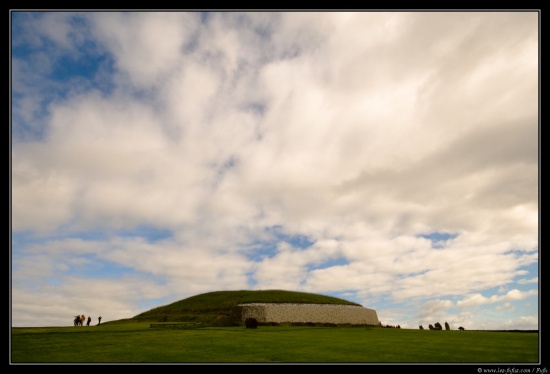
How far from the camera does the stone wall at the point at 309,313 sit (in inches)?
2522

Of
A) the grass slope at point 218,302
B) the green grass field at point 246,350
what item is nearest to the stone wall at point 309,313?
the grass slope at point 218,302

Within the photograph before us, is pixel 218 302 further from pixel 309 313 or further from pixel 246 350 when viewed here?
pixel 246 350

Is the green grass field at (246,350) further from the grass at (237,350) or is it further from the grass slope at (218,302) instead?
the grass slope at (218,302)

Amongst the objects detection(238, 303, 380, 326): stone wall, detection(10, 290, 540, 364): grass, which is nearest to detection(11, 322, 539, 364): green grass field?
detection(10, 290, 540, 364): grass

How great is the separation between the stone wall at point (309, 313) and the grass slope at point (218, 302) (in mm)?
5043

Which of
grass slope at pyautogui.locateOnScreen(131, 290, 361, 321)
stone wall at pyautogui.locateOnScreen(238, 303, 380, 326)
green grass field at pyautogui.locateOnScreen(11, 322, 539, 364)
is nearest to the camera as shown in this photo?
green grass field at pyautogui.locateOnScreen(11, 322, 539, 364)

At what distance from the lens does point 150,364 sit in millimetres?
23250

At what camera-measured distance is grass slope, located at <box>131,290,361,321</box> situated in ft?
233

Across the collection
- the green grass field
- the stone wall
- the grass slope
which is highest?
the grass slope

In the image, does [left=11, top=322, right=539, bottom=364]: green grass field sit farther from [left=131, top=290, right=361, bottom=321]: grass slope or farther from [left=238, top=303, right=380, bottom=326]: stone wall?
[left=131, top=290, right=361, bottom=321]: grass slope

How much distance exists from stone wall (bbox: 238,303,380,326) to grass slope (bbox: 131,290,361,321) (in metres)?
5.04

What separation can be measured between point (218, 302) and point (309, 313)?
1725cm
